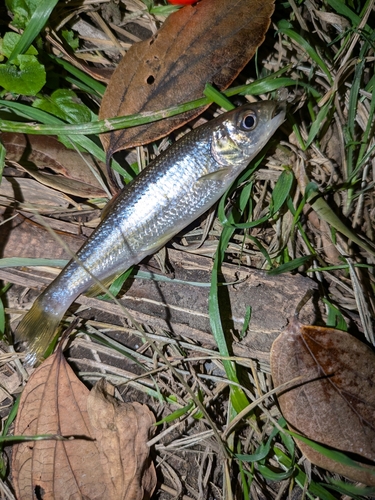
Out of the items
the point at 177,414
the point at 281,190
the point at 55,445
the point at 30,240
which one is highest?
the point at 281,190

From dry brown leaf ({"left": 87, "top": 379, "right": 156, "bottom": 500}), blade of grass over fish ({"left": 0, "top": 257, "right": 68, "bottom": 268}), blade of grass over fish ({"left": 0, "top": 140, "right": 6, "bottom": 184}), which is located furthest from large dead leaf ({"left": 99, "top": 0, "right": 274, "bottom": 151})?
dry brown leaf ({"left": 87, "top": 379, "right": 156, "bottom": 500})

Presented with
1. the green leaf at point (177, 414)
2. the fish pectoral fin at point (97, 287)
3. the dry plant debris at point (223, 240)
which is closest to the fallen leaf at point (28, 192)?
the dry plant debris at point (223, 240)

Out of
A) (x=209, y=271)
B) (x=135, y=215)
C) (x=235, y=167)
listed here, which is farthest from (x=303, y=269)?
(x=135, y=215)

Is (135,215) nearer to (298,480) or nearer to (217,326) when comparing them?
(217,326)

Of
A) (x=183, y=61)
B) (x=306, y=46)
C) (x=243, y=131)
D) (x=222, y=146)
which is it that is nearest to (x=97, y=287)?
(x=222, y=146)

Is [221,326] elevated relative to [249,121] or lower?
lower

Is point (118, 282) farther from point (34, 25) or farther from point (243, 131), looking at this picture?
point (34, 25)

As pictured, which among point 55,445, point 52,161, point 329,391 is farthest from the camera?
point 52,161
